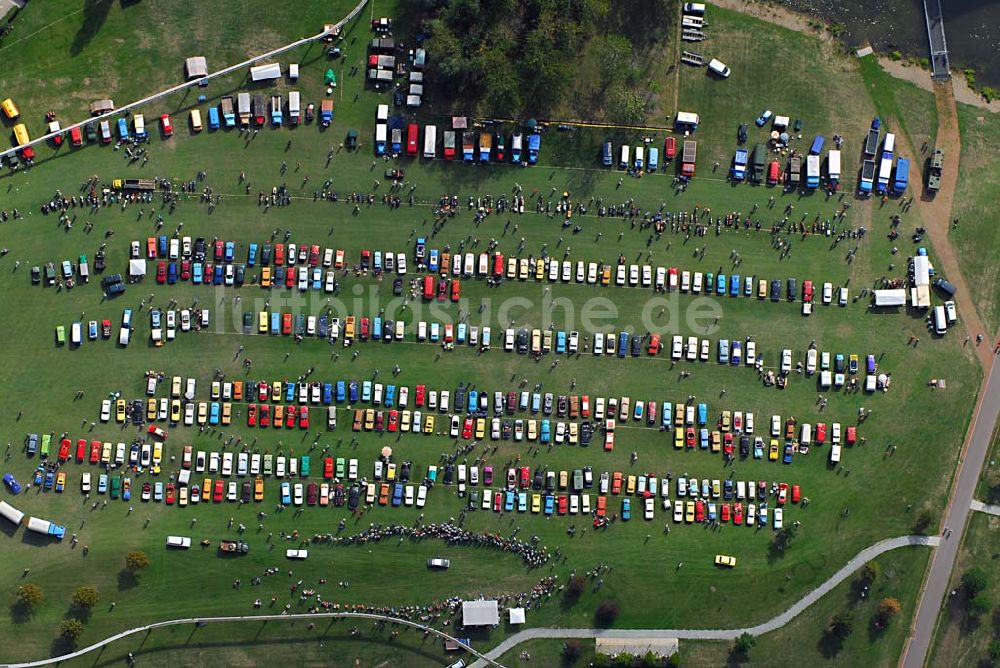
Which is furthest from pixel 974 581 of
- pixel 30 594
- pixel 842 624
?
pixel 30 594

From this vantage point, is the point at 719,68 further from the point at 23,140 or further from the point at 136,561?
the point at 136,561

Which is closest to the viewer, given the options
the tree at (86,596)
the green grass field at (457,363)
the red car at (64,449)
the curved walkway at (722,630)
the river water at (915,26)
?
the tree at (86,596)

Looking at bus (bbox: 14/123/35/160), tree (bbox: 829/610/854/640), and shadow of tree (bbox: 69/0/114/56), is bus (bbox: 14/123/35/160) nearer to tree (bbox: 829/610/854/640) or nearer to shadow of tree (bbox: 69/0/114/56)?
shadow of tree (bbox: 69/0/114/56)

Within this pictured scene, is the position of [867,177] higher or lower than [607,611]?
higher

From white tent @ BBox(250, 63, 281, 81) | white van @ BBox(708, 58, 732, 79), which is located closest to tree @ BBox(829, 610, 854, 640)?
white van @ BBox(708, 58, 732, 79)

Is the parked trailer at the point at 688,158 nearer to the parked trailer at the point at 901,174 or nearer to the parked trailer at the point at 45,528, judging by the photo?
the parked trailer at the point at 901,174

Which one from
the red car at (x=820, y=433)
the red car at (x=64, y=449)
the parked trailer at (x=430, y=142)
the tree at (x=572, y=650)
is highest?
the parked trailer at (x=430, y=142)

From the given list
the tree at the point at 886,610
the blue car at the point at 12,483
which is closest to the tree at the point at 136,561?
the blue car at the point at 12,483
